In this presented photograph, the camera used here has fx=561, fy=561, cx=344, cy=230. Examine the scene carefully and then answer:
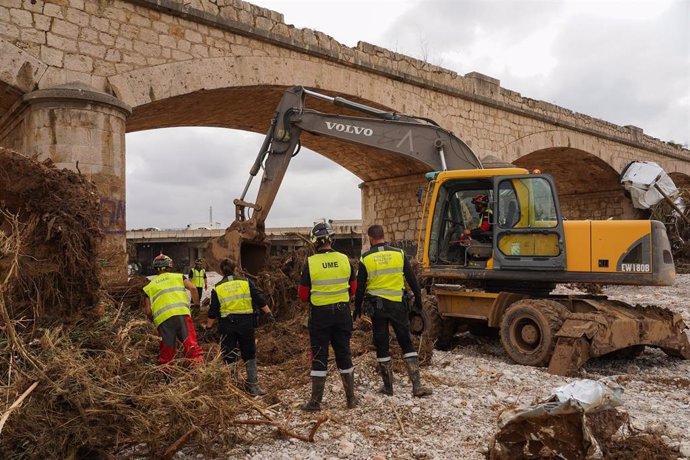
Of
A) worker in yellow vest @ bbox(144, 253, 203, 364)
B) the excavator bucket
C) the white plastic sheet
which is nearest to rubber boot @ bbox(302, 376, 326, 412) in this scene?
worker in yellow vest @ bbox(144, 253, 203, 364)

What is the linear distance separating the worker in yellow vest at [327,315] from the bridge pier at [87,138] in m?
3.10

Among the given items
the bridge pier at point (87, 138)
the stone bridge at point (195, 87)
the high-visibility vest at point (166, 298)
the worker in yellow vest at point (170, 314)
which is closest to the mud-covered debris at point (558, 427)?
the worker in yellow vest at point (170, 314)

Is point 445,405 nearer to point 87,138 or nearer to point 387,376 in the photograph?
point 387,376

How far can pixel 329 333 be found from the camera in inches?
185

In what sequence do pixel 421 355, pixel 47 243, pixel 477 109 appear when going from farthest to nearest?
pixel 477 109 → pixel 421 355 → pixel 47 243

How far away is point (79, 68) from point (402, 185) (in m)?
7.92

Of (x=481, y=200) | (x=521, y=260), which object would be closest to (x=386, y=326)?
(x=521, y=260)

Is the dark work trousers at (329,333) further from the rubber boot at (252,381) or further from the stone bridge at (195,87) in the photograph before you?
the stone bridge at (195,87)

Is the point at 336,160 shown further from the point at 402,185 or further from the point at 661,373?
the point at 661,373

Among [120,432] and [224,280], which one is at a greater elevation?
[224,280]

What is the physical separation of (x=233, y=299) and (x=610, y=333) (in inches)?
149

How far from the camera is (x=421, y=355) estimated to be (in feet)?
19.5

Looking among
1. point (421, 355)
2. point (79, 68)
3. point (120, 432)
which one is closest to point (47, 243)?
point (120, 432)

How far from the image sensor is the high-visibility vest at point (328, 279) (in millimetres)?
4676
